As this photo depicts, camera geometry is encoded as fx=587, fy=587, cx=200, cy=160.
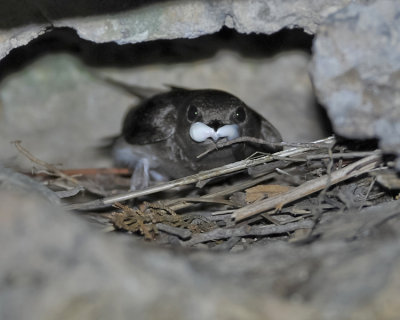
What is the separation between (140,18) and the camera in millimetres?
3078

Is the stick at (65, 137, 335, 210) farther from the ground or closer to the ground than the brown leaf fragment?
farther from the ground

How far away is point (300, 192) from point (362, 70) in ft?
2.29

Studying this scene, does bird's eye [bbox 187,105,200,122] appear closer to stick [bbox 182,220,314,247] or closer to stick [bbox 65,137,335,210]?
stick [bbox 65,137,335,210]

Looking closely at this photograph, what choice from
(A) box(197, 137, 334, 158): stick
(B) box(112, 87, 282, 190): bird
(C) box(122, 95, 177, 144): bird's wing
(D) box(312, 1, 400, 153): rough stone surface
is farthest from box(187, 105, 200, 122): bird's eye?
(D) box(312, 1, 400, 153): rough stone surface

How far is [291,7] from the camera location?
2.91 metres

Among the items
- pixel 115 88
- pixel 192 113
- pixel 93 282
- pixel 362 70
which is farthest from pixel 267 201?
pixel 115 88

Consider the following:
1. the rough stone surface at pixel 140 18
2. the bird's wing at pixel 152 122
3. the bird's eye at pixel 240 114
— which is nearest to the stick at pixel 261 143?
the bird's eye at pixel 240 114

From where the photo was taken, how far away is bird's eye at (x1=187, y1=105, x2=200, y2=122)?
3.56 m

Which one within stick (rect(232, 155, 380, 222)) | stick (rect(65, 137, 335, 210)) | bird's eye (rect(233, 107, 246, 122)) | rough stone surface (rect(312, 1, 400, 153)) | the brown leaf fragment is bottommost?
the brown leaf fragment

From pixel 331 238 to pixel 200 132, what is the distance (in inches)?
54.4

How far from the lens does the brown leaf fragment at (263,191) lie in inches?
126

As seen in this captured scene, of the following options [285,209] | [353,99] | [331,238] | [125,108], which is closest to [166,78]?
[125,108]

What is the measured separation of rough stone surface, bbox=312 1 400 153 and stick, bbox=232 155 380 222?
0.37 m

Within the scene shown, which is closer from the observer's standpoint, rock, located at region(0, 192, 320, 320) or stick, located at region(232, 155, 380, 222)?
rock, located at region(0, 192, 320, 320)
